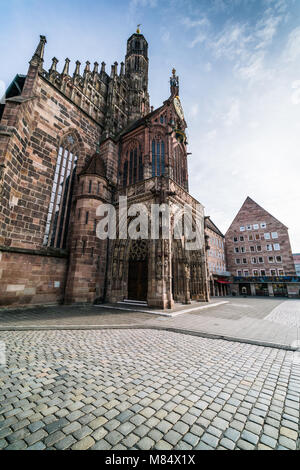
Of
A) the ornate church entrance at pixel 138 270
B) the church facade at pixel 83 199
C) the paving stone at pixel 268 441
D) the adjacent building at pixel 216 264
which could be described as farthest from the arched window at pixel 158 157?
the adjacent building at pixel 216 264

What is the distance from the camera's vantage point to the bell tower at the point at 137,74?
2267cm

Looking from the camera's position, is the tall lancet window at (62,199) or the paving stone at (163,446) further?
the tall lancet window at (62,199)

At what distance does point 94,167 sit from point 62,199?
3144mm

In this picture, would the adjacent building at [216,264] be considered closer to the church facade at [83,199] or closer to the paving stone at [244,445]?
the church facade at [83,199]

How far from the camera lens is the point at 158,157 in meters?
14.4

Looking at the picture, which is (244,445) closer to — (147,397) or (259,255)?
(147,397)

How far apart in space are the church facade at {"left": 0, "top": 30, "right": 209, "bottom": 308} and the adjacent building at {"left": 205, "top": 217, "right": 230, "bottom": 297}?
1689 centimetres

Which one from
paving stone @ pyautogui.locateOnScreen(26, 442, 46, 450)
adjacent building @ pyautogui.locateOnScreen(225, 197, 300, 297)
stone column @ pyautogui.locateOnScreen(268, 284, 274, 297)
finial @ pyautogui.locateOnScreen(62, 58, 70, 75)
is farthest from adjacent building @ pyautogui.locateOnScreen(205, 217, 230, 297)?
paving stone @ pyautogui.locateOnScreen(26, 442, 46, 450)

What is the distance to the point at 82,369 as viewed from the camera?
10.0 ft

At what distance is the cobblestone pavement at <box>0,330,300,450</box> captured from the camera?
5.49ft

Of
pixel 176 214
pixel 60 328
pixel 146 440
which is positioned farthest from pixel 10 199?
pixel 146 440

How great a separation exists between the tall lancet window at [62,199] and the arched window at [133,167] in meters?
3.88

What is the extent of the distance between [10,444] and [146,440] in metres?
1.15
